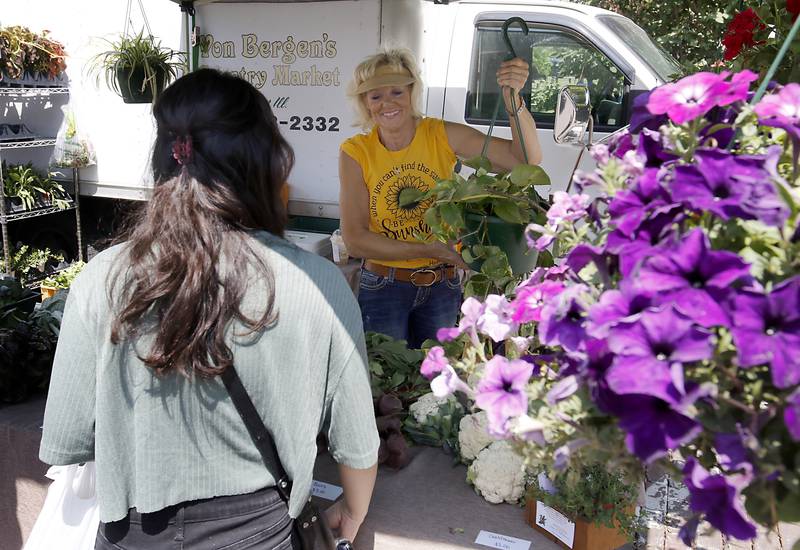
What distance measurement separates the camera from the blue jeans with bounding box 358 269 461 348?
8.80 feet

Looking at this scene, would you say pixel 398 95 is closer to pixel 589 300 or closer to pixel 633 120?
pixel 633 120

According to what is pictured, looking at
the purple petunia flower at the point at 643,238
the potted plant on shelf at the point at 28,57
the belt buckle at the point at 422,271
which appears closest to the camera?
the purple petunia flower at the point at 643,238

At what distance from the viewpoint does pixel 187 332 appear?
1.11 metres

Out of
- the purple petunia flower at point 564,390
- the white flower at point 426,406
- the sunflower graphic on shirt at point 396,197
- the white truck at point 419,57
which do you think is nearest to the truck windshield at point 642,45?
the white truck at point 419,57

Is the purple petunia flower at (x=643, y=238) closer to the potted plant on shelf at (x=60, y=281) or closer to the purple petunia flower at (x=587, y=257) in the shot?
the purple petunia flower at (x=587, y=257)

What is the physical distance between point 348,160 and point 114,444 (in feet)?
5.30

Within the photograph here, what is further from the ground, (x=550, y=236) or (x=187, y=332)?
(x=550, y=236)

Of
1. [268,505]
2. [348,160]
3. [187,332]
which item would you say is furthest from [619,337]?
[348,160]

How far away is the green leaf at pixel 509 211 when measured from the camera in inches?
65.0

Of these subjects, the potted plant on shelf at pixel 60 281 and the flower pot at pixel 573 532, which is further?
the potted plant on shelf at pixel 60 281

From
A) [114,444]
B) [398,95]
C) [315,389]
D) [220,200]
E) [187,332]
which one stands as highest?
[398,95]

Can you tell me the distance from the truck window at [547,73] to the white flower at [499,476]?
3.01 m

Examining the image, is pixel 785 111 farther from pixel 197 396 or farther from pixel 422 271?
pixel 422 271

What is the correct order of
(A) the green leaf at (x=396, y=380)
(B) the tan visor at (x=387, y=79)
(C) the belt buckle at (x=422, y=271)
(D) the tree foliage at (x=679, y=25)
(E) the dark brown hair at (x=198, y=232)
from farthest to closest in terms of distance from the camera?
(D) the tree foliage at (x=679, y=25) → (C) the belt buckle at (x=422, y=271) → (B) the tan visor at (x=387, y=79) → (A) the green leaf at (x=396, y=380) → (E) the dark brown hair at (x=198, y=232)
